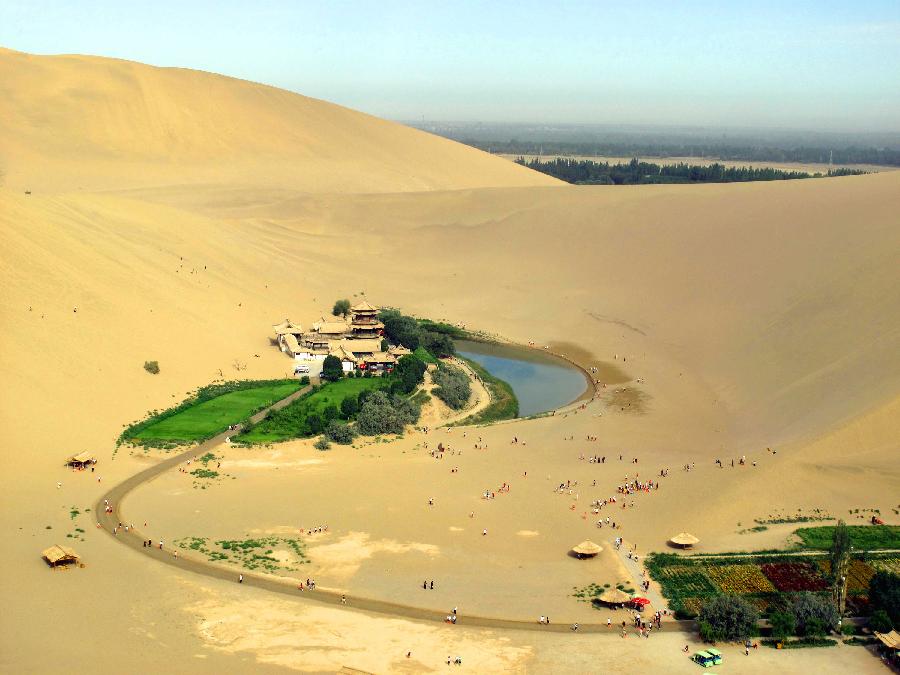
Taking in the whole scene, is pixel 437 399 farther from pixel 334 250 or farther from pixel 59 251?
pixel 334 250

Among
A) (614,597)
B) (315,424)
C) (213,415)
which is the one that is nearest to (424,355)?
(315,424)

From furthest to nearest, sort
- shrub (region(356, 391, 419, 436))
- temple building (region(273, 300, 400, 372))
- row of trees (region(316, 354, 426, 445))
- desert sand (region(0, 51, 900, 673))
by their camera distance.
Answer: temple building (region(273, 300, 400, 372)) < shrub (region(356, 391, 419, 436)) < row of trees (region(316, 354, 426, 445)) < desert sand (region(0, 51, 900, 673))

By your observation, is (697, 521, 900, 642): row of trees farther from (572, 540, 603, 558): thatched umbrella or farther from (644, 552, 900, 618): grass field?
(572, 540, 603, 558): thatched umbrella

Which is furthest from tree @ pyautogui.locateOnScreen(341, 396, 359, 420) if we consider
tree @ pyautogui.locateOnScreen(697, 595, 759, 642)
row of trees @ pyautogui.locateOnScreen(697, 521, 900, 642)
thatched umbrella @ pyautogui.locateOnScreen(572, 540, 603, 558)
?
tree @ pyautogui.locateOnScreen(697, 595, 759, 642)

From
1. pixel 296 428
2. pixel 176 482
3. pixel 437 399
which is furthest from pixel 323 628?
pixel 437 399

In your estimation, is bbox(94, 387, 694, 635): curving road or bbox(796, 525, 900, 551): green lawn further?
bbox(796, 525, 900, 551): green lawn

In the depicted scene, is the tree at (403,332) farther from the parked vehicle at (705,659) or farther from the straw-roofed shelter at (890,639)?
the straw-roofed shelter at (890,639)
